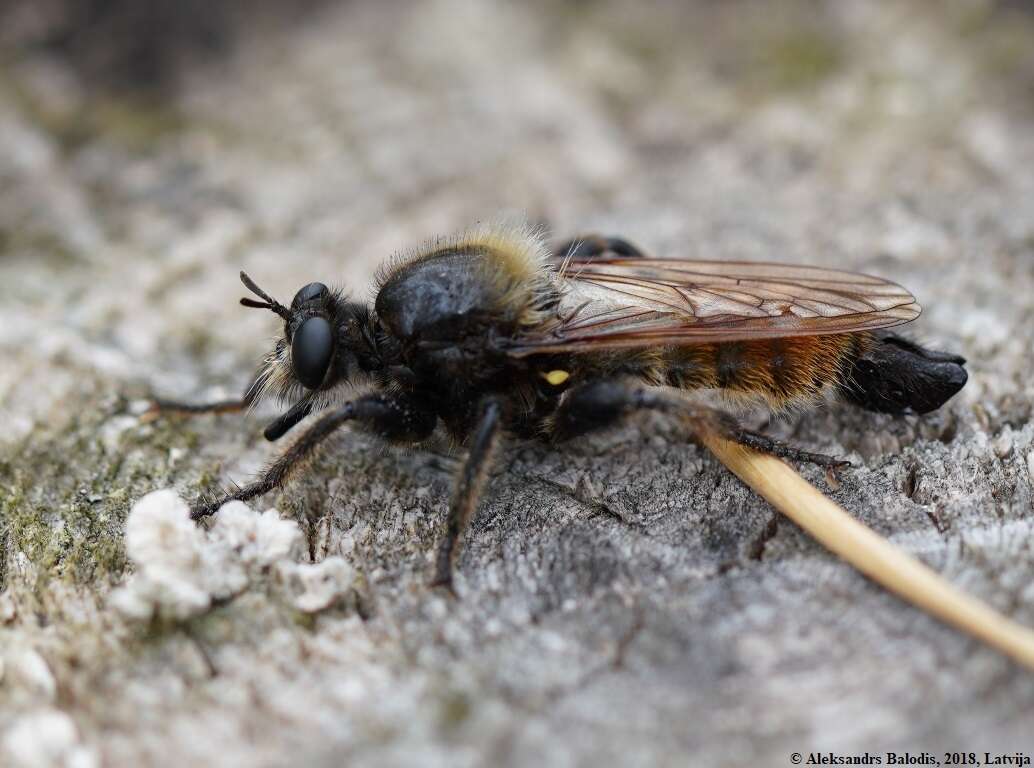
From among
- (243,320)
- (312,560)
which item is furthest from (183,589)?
(243,320)

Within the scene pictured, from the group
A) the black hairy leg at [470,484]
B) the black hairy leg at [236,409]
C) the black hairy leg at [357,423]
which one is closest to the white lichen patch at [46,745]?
the black hairy leg at [357,423]

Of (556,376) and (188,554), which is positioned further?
(556,376)

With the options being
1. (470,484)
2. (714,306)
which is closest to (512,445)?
(470,484)

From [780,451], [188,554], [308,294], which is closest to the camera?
[188,554]

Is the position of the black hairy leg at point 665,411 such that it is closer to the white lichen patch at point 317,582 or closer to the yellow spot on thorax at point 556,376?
the yellow spot on thorax at point 556,376

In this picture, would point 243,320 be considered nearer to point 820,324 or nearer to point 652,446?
point 652,446

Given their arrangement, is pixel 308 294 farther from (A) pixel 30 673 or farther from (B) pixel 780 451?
(B) pixel 780 451
